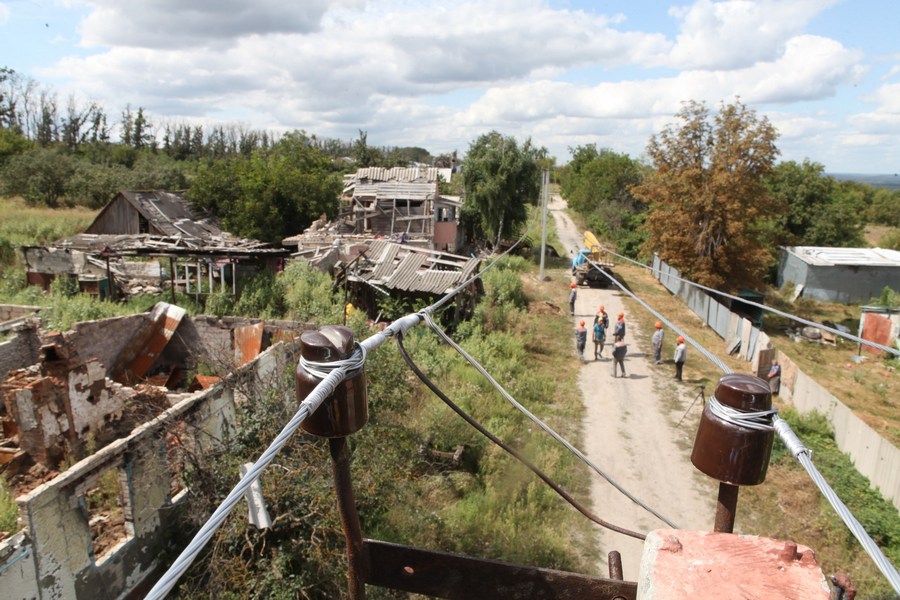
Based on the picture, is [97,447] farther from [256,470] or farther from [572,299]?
[572,299]

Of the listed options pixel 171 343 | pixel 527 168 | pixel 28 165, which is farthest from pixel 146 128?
pixel 171 343

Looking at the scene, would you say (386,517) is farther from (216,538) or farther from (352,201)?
(352,201)

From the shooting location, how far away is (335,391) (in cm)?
191

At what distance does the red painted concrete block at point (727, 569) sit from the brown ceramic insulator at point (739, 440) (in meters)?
0.31

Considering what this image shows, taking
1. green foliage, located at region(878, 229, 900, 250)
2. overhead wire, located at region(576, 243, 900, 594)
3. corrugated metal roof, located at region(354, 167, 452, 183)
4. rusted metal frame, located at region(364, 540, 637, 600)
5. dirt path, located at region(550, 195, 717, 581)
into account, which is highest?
corrugated metal roof, located at region(354, 167, 452, 183)

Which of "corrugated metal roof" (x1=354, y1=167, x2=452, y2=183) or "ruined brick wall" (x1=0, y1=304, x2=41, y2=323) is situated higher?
"corrugated metal roof" (x1=354, y1=167, x2=452, y2=183)

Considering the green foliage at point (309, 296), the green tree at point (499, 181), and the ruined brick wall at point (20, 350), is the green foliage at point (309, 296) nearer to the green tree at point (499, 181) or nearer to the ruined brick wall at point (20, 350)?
the ruined brick wall at point (20, 350)

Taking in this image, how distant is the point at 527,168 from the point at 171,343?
24.1 metres

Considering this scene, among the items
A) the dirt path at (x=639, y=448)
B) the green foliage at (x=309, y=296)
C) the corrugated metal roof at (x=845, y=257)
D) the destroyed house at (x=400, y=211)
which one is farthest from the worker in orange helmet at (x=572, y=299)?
the corrugated metal roof at (x=845, y=257)

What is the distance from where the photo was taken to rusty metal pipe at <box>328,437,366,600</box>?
2.06 m

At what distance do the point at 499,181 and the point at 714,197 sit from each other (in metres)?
13.5

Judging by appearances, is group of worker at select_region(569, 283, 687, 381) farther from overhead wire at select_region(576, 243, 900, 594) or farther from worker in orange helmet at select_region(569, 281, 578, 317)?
overhead wire at select_region(576, 243, 900, 594)

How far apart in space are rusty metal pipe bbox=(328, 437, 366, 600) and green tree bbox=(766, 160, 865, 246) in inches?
1524

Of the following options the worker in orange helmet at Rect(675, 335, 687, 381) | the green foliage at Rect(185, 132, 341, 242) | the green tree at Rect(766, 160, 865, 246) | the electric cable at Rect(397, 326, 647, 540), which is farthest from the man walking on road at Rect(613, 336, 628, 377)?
the green tree at Rect(766, 160, 865, 246)
